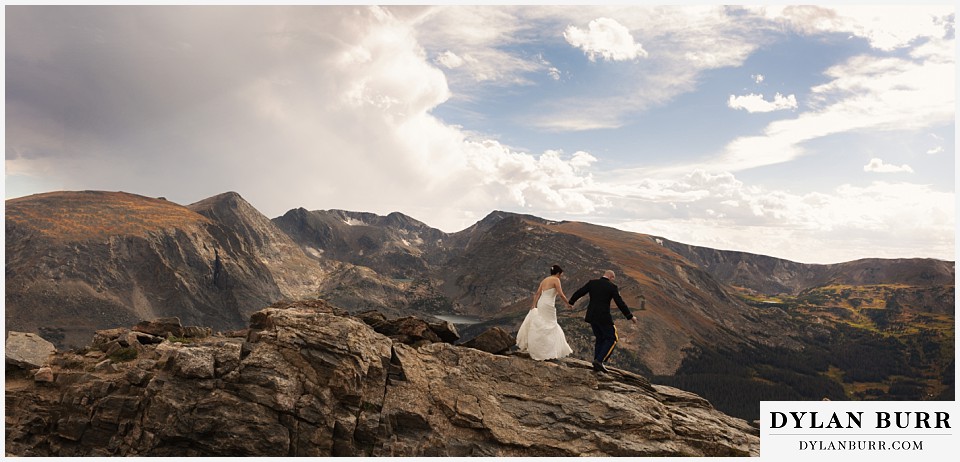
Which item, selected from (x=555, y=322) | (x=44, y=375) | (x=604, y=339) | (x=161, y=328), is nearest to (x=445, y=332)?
(x=555, y=322)

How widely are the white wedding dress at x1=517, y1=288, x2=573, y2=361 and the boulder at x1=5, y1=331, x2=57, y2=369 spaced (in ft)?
63.1

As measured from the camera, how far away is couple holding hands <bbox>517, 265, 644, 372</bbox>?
754 inches

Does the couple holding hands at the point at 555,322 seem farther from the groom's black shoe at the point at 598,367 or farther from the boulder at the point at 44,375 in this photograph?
the boulder at the point at 44,375

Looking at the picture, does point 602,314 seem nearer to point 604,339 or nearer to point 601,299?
point 601,299

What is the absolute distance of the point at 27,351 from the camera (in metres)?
20.3

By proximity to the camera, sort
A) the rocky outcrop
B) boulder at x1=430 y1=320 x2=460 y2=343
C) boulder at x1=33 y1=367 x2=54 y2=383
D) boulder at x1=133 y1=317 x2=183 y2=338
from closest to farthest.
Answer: the rocky outcrop
boulder at x1=33 y1=367 x2=54 y2=383
boulder at x1=430 y1=320 x2=460 y2=343
boulder at x1=133 y1=317 x2=183 y2=338

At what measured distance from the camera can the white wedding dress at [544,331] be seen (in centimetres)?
1973

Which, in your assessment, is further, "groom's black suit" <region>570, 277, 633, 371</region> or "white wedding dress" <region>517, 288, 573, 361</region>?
"white wedding dress" <region>517, 288, 573, 361</region>

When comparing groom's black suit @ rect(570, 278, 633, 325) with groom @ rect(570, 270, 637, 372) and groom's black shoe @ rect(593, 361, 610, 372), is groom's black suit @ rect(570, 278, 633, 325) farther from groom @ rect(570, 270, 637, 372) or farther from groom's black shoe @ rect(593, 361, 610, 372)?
groom's black shoe @ rect(593, 361, 610, 372)

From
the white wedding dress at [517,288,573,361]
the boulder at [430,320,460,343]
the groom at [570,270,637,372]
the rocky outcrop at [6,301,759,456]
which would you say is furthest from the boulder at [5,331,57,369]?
the groom at [570,270,637,372]

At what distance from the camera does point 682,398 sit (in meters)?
19.7

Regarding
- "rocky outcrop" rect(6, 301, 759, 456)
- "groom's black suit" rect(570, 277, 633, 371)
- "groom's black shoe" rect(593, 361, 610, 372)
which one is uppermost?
"groom's black suit" rect(570, 277, 633, 371)

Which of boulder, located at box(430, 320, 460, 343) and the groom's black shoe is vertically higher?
boulder, located at box(430, 320, 460, 343)

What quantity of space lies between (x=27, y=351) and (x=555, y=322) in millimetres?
21686
